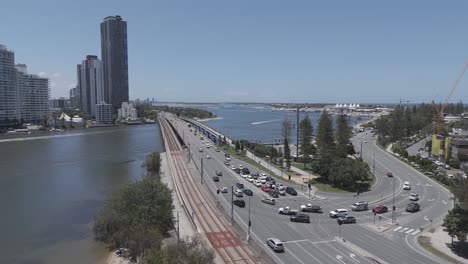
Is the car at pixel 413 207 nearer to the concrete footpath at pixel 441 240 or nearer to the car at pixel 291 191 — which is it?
the concrete footpath at pixel 441 240

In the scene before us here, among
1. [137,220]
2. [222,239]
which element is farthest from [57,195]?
[222,239]

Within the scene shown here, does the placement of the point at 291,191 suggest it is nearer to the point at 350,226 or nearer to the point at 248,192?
the point at 248,192

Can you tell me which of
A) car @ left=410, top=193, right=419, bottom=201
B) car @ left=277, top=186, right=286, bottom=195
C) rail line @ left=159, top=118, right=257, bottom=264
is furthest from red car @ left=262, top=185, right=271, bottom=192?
car @ left=410, top=193, right=419, bottom=201

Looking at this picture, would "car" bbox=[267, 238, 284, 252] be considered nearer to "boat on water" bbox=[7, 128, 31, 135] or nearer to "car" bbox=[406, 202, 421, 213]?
"car" bbox=[406, 202, 421, 213]

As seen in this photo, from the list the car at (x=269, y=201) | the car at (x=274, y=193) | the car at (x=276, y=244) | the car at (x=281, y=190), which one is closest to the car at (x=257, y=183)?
the car at (x=281, y=190)

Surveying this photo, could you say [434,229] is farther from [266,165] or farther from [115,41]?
[115,41]
